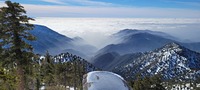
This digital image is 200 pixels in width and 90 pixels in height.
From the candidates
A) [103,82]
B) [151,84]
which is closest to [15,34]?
[103,82]

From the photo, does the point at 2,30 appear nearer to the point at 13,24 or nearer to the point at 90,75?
the point at 13,24

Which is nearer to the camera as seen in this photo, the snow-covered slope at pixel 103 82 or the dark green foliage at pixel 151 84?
the snow-covered slope at pixel 103 82

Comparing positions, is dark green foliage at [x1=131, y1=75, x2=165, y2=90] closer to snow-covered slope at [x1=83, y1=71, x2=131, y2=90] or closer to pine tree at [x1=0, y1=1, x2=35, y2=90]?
pine tree at [x1=0, y1=1, x2=35, y2=90]

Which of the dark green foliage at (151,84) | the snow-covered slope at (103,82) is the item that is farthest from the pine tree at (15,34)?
the dark green foliage at (151,84)

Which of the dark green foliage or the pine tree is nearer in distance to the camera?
the pine tree

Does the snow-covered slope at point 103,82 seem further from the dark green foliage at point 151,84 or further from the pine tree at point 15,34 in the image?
the dark green foliage at point 151,84

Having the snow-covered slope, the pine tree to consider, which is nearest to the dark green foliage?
the pine tree
